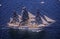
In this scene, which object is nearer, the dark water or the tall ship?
the dark water

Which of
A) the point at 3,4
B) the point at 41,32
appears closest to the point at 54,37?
the point at 41,32

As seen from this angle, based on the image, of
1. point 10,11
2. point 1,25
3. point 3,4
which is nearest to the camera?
point 1,25

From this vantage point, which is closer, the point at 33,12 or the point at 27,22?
the point at 27,22

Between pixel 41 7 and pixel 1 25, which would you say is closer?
Result: pixel 1 25

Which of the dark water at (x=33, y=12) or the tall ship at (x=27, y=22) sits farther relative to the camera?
the tall ship at (x=27, y=22)

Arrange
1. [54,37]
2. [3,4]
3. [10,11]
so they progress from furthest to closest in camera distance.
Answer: [3,4], [10,11], [54,37]

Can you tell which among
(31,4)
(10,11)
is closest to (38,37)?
(10,11)

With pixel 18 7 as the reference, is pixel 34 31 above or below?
below

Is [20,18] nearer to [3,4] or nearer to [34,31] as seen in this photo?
[34,31]

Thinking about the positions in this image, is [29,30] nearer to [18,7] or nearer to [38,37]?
[38,37]
